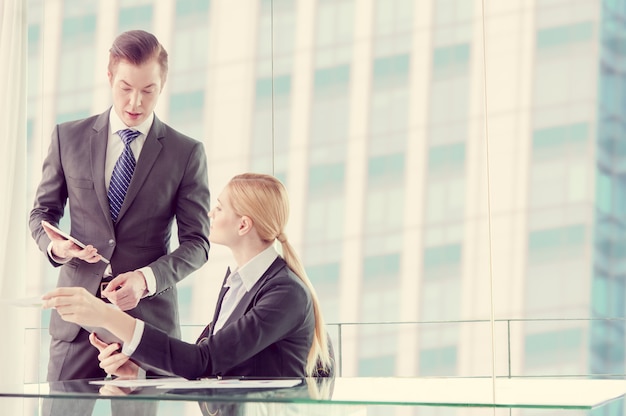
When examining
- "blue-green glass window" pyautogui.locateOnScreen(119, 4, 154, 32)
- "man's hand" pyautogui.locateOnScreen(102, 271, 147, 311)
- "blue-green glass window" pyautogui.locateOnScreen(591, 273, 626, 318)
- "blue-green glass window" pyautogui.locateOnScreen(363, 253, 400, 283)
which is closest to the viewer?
"man's hand" pyautogui.locateOnScreen(102, 271, 147, 311)

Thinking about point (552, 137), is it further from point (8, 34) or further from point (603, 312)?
point (8, 34)

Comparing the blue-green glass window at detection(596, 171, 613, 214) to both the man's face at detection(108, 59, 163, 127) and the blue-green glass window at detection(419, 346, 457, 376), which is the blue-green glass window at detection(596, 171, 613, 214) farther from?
the man's face at detection(108, 59, 163, 127)

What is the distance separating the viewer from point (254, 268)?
7.24ft

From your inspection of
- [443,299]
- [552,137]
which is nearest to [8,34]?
[552,137]

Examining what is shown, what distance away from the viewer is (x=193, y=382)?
6.18 feet

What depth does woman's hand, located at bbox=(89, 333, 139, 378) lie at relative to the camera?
2100 mm

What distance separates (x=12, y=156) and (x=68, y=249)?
0.33m

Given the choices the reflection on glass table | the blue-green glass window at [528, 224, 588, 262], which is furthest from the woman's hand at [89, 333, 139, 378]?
the blue-green glass window at [528, 224, 588, 262]

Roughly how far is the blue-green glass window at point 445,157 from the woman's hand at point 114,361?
68.1 ft

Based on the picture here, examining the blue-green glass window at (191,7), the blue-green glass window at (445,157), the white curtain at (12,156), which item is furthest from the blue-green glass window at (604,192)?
the white curtain at (12,156)

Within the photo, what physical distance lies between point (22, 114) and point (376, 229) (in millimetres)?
22817

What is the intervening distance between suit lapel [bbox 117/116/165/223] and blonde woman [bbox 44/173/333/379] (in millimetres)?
410

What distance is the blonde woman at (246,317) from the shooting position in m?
1.88

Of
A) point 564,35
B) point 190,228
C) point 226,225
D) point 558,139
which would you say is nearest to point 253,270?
point 226,225
